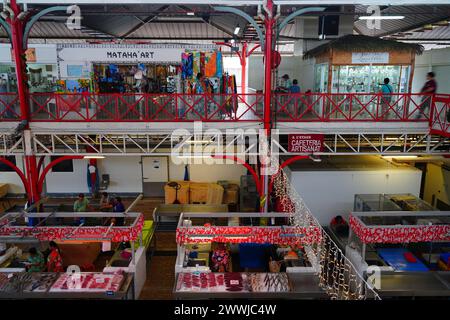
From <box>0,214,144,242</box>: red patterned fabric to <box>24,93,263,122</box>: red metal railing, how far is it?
3.69 m

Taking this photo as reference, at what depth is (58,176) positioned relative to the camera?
1814cm

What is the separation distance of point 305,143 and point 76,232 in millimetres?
7101

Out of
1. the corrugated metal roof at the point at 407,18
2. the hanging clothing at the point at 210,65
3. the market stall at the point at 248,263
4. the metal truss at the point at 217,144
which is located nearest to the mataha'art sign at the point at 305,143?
the metal truss at the point at 217,144

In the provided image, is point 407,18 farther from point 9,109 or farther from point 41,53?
point 9,109

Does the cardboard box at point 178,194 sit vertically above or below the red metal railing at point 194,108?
below

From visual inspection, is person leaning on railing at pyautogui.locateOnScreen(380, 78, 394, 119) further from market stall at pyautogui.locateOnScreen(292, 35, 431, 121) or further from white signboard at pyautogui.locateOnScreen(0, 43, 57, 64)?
white signboard at pyautogui.locateOnScreen(0, 43, 57, 64)

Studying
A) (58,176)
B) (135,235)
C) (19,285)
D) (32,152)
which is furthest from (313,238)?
(58,176)

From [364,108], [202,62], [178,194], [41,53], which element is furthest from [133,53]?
[364,108]

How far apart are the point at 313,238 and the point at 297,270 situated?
0.83 metres

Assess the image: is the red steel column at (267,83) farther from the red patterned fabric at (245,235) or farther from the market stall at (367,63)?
the market stall at (367,63)

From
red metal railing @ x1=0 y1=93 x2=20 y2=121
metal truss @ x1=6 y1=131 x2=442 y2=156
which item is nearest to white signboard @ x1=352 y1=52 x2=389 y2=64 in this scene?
metal truss @ x1=6 y1=131 x2=442 y2=156

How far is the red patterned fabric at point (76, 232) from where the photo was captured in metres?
9.26

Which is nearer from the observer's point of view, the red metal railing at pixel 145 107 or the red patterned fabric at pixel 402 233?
the red patterned fabric at pixel 402 233
